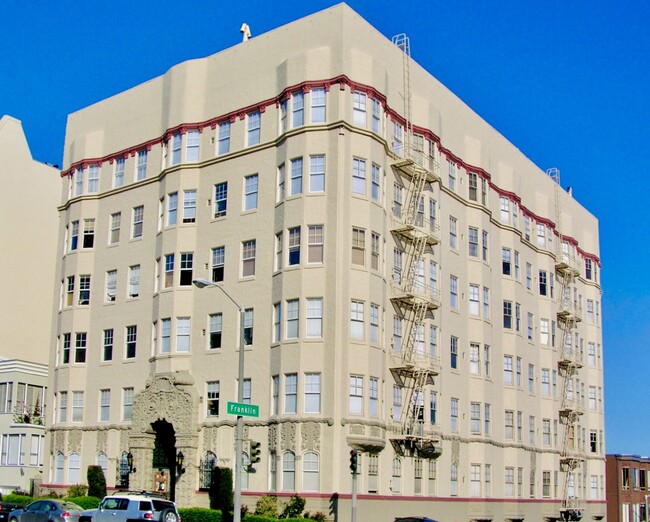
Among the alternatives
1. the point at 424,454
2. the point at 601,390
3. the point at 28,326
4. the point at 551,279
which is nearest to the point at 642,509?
the point at 601,390

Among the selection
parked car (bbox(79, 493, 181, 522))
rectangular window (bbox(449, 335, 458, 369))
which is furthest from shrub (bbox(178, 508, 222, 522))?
rectangular window (bbox(449, 335, 458, 369))

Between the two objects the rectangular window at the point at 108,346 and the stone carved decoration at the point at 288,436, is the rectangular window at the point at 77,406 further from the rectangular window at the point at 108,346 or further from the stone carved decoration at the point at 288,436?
the stone carved decoration at the point at 288,436

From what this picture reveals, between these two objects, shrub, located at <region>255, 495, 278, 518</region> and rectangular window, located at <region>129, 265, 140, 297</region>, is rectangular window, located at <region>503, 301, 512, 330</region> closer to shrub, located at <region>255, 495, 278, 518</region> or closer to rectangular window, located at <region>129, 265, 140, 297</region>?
shrub, located at <region>255, 495, 278, 518</region>

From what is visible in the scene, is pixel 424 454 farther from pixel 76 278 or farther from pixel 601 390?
pixel 601 390

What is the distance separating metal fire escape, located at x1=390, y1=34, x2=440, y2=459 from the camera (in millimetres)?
49656

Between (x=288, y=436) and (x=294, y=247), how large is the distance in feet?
31.0

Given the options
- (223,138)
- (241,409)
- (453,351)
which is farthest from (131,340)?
(241,409)

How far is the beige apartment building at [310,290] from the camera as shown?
4672 centimetres

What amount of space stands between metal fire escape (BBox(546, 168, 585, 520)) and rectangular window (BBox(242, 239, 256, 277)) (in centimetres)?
2827

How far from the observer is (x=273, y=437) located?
152 ft

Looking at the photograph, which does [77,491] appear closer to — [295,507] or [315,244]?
[295,507]

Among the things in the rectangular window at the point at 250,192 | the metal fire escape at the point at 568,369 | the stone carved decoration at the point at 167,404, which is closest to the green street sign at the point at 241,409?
the stone carved decoration at the point at 167,404

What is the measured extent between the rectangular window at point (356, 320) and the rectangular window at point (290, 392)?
3.57 meters

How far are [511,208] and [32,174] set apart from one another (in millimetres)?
42619
